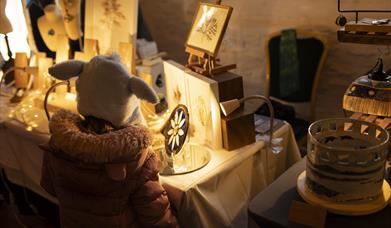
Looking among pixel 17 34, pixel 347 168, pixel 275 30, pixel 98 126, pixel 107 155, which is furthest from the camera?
pixel 275 30

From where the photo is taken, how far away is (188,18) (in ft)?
10.6

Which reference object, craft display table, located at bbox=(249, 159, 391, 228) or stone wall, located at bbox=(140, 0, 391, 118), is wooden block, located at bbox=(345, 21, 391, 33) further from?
stone wall, located at bbox=(140, 0, 391, 118)

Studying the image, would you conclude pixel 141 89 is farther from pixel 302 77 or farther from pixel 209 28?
pixel 302 77

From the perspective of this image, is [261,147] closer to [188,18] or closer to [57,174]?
[57,174]

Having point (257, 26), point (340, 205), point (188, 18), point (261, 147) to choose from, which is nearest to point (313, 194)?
point (340, 205)

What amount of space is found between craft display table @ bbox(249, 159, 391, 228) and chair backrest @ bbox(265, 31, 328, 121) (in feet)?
4.12

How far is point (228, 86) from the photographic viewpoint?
1660mm

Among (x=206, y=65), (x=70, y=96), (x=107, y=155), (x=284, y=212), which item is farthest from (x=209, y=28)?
(x=70, y=96)

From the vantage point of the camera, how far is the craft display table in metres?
1.15

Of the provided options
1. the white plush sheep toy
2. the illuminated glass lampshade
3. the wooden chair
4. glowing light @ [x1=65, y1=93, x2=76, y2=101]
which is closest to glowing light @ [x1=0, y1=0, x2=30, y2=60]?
glowing light @ [x1=65, y1=93, x2=76, y2=101]

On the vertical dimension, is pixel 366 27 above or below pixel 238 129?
above

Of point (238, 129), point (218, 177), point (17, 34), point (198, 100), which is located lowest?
point (218, 177)

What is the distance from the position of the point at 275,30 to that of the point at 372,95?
1582 mm

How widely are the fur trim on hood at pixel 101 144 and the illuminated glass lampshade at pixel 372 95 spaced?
0.64 meters
